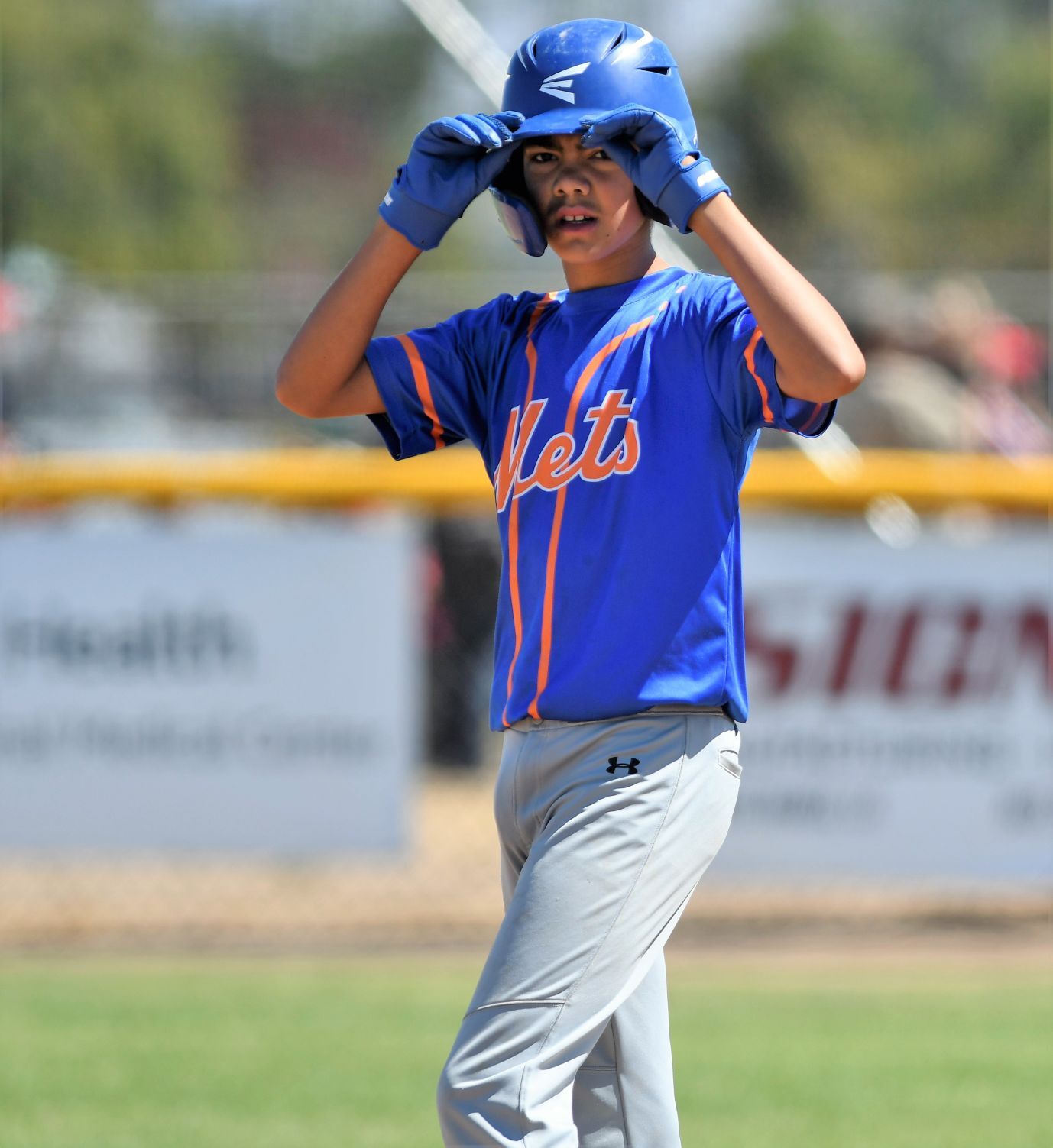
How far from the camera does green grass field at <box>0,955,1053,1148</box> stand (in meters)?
4.46

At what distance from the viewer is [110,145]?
36281 mm

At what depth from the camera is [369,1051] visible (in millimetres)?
5297

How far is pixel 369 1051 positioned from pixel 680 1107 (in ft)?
3.52

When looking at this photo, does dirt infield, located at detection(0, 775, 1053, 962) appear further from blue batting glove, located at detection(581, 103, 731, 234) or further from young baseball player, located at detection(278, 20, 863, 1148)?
blue batting glove, located at detection(581, 103, 731, 234)

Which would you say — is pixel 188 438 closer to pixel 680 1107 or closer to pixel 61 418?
pixel 61 418

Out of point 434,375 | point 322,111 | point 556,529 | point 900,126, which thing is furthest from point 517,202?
point 322,111

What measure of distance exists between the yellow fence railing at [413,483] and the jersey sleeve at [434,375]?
4.33m

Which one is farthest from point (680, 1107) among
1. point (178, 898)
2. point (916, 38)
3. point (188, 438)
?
point (916, 38)

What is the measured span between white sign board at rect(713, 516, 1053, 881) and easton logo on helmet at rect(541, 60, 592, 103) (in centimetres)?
446

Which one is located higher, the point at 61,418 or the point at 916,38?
the point at 916,38

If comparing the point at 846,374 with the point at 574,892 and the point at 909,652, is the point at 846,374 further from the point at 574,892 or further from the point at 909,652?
the point at 909,652

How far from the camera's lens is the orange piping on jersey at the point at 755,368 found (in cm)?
257

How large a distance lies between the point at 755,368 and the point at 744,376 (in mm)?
43

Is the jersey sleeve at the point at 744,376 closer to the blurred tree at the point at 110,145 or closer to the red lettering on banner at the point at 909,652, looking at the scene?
the red lettering on banner at the point at 909,652
